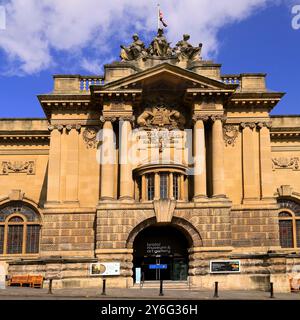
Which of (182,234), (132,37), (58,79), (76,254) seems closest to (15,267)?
(76,254)

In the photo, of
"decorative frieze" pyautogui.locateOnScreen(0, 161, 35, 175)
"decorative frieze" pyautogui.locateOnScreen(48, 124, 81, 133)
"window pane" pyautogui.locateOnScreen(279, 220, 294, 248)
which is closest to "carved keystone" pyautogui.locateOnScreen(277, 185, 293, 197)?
"window pane" pyautogui.locateOnScreen(279, 220, 294, 248)

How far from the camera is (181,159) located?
3666 centimetres

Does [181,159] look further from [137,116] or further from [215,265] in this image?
[215,265]

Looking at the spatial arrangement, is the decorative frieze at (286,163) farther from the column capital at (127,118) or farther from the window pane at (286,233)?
the column capital at (127,118)

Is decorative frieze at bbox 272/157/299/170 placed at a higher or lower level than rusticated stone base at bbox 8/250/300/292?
higher

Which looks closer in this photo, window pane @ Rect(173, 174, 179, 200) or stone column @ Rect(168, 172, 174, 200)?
stone column @ Rect(168, 172, 174, 200)

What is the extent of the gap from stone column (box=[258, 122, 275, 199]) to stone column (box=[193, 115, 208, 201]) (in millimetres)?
4480

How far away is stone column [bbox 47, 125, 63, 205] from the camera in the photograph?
36.3m

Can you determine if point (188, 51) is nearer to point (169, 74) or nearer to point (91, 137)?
point (169, 74)

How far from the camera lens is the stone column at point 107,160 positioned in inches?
1384

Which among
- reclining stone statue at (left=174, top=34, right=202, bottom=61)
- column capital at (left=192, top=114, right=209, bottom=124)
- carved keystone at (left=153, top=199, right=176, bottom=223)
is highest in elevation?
reclining stone statue at (left=174, top=34, right=202, bottom=61)

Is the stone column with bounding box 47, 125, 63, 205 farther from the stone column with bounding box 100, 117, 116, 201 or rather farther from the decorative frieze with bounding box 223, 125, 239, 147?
the decorative frieze with bounding box 223, 125, 239, 147

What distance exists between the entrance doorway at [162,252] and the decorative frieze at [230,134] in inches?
296

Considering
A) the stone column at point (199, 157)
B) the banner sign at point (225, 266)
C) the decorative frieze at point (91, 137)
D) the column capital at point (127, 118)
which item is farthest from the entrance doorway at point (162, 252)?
the column capital at point (127, 118)
